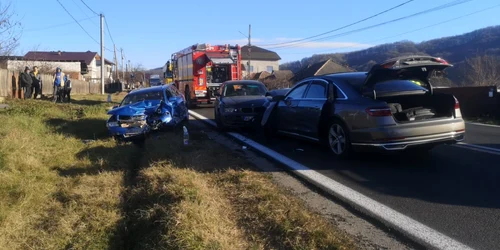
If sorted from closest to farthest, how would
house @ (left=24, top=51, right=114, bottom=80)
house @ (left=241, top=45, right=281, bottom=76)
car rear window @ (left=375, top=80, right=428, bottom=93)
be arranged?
car rear window @ (left=375, top=80, right=428, bottom=93) → house @ (left=24, top=51, right=114, bottom=80) → house @ (left=241, top=45, right=281, bottom=76)

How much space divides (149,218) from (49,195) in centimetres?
191

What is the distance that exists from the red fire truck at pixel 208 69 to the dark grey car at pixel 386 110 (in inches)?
554

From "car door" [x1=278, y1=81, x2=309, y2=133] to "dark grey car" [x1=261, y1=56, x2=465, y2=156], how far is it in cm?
54

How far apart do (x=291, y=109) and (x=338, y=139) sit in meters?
1.77

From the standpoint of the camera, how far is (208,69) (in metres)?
21.9

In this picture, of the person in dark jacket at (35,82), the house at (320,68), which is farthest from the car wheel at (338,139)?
the house at (320,68)

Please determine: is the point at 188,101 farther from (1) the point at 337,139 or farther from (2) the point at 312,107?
(1) the point at 337,139

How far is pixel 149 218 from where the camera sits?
442 cm

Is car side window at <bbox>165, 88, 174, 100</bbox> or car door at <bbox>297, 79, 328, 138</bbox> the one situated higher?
car side window at <bbox>165, 88, 174, 100</bbox>

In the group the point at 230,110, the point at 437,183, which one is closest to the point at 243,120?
the point at 230,110

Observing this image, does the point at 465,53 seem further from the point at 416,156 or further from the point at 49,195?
the point at 49,195

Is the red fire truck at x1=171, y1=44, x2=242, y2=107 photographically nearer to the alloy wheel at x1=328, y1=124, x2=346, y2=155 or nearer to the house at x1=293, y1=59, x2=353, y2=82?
the alloy wheel at x1=328, y1=124, x2=346, y2=155

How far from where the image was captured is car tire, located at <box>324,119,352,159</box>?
6.96 metres

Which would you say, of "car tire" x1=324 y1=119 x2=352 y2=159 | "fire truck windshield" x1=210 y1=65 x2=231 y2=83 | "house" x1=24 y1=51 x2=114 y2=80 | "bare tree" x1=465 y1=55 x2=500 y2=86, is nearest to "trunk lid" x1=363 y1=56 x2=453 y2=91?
"car tire" x1=324 y1=119 x2=352 y2=159
